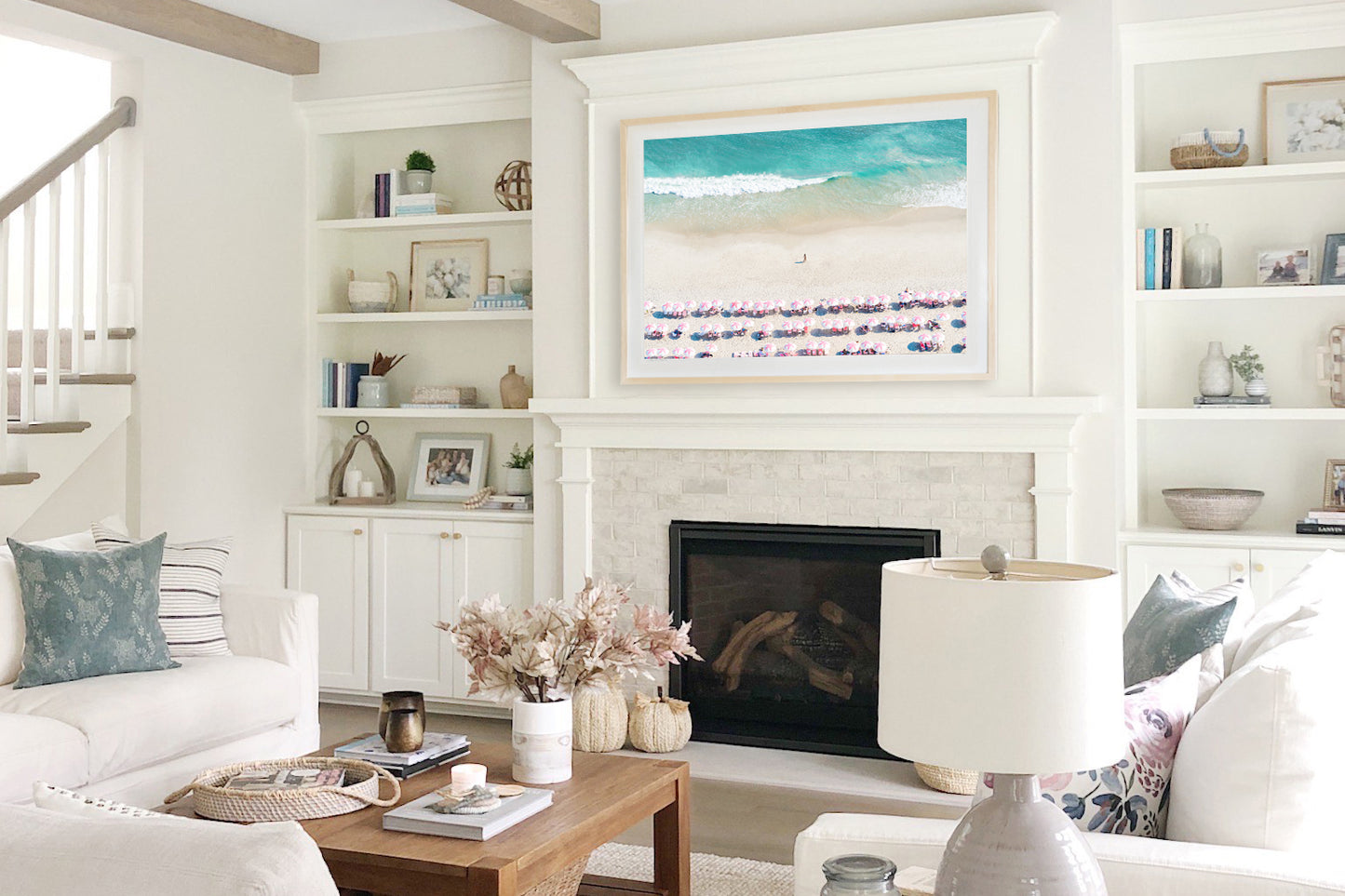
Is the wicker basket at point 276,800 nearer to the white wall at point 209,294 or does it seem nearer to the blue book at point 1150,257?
the white wall at point 209,294

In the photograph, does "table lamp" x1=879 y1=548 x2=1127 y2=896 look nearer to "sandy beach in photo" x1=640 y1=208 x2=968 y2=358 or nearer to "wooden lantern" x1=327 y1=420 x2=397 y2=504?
"sandy beach in photo" x1=640 y1=208 x2=968 y2=358

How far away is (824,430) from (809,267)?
588 millimetres

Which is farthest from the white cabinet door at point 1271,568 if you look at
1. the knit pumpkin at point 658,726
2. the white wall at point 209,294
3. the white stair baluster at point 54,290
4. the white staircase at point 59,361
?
the white stair baluster at point 54,290

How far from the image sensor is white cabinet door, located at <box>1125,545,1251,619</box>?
436 centimetres

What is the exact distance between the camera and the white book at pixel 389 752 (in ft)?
9.90

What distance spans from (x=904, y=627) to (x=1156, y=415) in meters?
3.44

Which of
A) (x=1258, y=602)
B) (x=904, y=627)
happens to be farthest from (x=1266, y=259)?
(x=904, y=627)

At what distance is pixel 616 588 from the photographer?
2.98 m

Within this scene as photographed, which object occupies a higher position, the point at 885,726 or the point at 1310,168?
the point at 1310,168

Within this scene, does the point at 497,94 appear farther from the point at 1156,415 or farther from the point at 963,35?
the point at 1156,415

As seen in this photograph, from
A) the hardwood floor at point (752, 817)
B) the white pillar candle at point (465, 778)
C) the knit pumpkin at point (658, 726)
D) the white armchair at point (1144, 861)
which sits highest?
the white armchair at point (1144, 861)

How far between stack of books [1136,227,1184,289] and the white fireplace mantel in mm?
625

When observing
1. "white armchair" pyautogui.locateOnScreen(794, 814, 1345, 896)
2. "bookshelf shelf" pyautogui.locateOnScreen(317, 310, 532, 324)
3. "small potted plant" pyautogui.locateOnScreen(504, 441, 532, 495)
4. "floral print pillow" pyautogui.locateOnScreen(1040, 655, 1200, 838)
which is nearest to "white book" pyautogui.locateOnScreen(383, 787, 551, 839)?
"white armchair" pyautogui.locateOnScreen(794, 814, 1345, 896)

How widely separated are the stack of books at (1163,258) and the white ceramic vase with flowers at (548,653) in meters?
2.62
